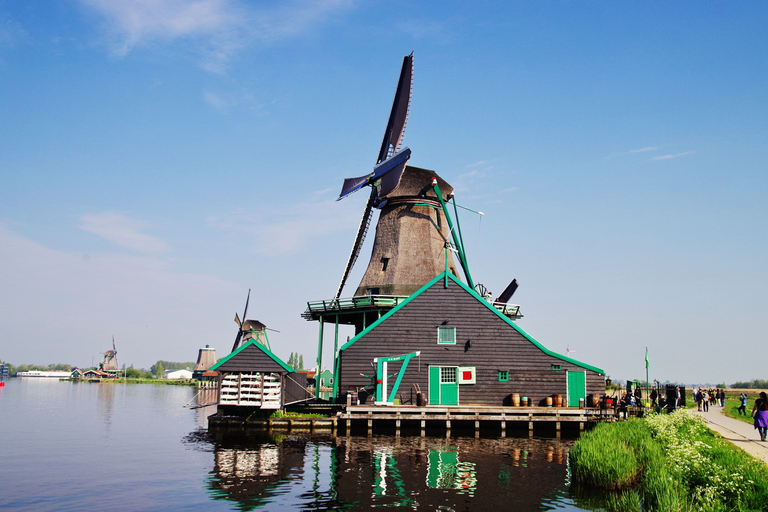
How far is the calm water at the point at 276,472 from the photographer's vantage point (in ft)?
45.1

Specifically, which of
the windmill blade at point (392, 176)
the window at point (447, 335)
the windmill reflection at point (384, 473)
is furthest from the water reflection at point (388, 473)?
the windmill blade at point (392, 176)

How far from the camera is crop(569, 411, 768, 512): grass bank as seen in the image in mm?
10094

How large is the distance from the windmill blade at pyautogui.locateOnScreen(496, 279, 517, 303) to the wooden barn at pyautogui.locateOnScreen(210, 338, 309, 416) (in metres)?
13.9

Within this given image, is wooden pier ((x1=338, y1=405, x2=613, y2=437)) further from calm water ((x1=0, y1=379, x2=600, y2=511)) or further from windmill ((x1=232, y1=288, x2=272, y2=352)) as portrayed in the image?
windmill ((x1=232, y1=288, x2=272, y2=352))

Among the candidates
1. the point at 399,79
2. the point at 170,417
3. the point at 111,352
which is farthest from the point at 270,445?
the point at 111,352

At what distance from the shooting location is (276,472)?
17156mm

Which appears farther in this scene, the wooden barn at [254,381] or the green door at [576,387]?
the green door at [576,387]

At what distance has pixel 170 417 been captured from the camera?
1491 inches

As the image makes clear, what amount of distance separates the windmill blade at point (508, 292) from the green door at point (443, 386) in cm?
864

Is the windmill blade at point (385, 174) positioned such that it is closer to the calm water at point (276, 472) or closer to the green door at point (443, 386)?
the green door at point (443, 386)

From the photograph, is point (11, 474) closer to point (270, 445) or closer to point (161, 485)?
point (161, 485)

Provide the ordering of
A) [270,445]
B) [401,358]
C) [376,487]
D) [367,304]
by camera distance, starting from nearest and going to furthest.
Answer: [376,487] < [270,445] < [401,358] < [367,304]

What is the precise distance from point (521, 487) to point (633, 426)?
6.77 metres

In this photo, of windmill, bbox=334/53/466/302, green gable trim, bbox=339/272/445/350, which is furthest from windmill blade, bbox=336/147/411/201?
green gable trim, bbox=339/272/445/350
